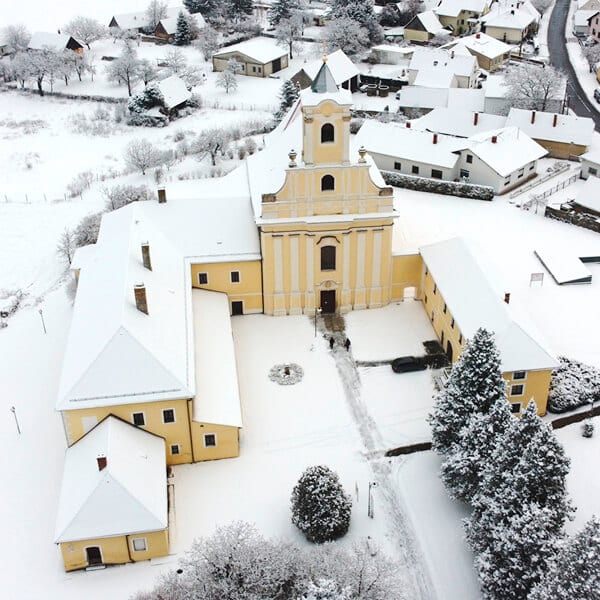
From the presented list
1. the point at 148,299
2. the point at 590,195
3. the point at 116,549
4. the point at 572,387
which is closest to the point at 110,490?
the point at 116,549

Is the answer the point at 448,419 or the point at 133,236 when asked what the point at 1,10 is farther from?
the point at 448,419

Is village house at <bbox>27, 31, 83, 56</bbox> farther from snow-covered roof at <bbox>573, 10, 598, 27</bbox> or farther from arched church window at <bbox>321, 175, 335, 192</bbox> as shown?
snow-covered roof at <bbox>573, 10, 598, 27</bbox>

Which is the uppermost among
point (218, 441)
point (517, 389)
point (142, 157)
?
point (142, 157)

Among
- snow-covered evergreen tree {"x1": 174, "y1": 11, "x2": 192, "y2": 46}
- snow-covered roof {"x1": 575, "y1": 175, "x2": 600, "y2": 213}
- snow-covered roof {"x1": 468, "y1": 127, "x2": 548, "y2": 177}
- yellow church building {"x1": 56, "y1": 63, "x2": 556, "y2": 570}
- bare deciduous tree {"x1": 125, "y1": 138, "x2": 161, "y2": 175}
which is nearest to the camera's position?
yellow church building {"x1": 56, "y1": 63, "x2": 556, "y2": 570}

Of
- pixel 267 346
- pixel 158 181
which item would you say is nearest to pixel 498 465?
pixel 267 346

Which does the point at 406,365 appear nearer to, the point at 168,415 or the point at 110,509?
the point at 168,415

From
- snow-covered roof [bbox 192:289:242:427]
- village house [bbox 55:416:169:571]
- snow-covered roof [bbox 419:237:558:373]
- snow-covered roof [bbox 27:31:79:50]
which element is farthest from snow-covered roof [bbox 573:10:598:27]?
village house [bbox 55:416:169:571]

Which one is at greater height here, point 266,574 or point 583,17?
point 583,17
